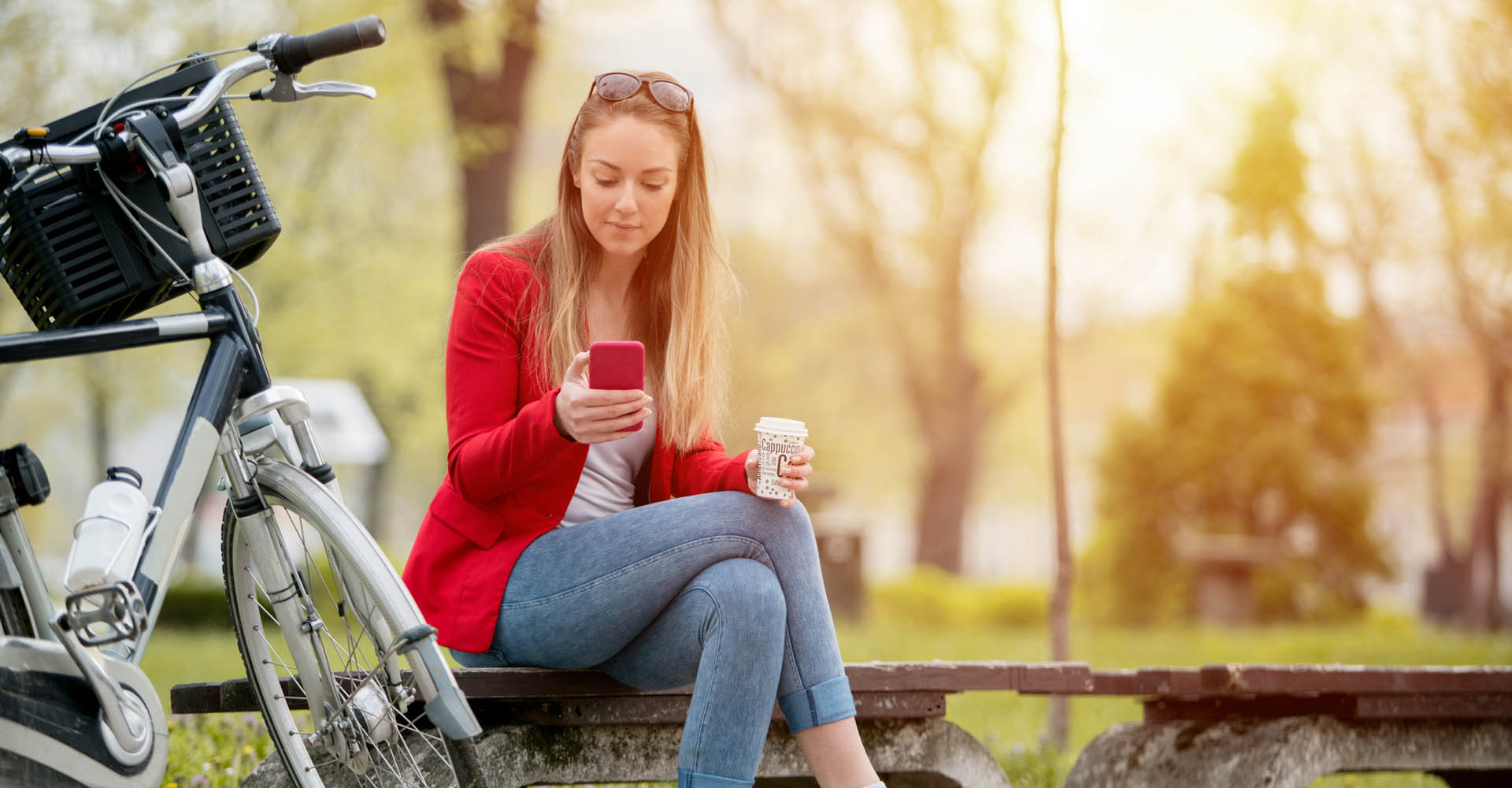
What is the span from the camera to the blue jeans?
2117mm

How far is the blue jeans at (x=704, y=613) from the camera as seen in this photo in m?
2.12

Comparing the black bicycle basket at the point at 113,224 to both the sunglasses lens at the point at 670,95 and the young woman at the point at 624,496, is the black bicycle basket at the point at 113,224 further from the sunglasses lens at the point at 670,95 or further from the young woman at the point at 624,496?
the sunglasses lens at the point at 670,95

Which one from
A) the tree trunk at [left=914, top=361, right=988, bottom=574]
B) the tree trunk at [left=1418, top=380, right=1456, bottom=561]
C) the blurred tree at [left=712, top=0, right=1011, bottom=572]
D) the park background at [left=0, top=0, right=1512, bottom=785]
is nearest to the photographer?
the park background at [left=0, top=0, right=1512, bottom=785]

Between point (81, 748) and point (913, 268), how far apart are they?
13563 mm

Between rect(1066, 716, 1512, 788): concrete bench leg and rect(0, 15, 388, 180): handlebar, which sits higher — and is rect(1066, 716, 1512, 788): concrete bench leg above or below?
below

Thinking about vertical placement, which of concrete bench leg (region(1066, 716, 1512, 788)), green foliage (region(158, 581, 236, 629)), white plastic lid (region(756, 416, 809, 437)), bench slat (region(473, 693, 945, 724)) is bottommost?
green foliage (region(158, 581, 236, 629))

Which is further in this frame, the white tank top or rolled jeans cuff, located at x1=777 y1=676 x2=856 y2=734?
the white tank top

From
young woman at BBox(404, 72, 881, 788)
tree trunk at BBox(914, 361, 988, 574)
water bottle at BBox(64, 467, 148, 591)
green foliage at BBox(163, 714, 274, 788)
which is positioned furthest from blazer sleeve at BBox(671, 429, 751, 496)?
tree trunk at BBox(914, 361, 988, 574)

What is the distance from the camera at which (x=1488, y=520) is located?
14016 mm

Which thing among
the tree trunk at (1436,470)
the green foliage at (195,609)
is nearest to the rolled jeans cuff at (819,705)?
the green foliage at (195,609)

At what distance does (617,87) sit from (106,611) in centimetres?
125

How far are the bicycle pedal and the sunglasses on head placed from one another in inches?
46.7

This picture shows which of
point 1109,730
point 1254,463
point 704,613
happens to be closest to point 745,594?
point 704,613

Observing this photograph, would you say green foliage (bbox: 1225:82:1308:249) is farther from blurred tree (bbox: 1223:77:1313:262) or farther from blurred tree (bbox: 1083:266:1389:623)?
blurred tree (bbox: 1083:266:1389:623)
